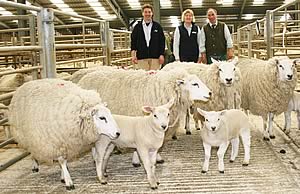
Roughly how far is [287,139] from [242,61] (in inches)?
59.1

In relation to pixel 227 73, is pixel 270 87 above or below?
below

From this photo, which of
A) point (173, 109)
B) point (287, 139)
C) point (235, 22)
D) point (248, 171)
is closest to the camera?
point (248, 171)

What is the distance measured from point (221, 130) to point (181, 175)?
59cm

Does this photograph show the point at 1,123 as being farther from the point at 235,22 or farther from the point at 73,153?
the point at 235,22

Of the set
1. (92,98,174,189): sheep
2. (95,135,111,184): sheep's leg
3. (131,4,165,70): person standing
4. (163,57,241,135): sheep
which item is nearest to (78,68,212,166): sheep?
(92,98,174,189): sheep

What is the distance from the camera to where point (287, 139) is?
5.73 m

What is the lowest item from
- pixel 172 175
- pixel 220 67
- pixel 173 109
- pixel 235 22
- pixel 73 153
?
pixel 172 175

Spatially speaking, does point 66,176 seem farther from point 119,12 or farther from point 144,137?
point 119,12

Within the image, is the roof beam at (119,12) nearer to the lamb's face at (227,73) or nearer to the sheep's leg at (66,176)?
the lamb's face at (227,73)

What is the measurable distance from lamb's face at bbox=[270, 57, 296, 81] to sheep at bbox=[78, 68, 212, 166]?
125 cm

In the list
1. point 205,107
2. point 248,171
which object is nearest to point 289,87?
point 205,107

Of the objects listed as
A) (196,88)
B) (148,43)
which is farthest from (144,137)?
(148,43)

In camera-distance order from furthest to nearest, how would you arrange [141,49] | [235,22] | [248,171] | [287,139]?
1. [235,22]
2. [141,49]
3. [287,139]
4. [248,171]

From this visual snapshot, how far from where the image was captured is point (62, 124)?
394 centimetres
